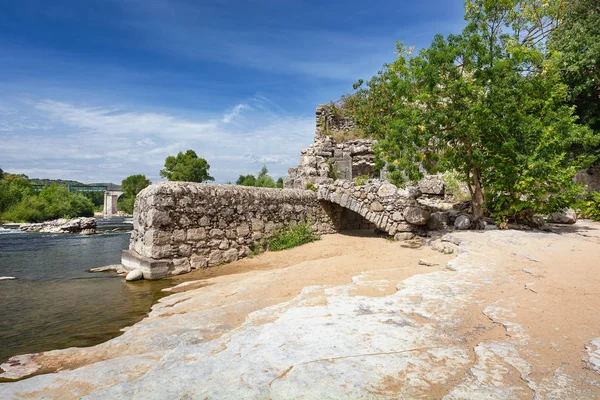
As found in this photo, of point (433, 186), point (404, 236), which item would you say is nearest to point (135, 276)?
point (404, 236)

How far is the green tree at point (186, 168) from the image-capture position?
45.8 m

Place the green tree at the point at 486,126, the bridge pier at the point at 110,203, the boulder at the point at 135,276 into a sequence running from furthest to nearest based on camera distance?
1. the bridge pier at the point at 110,203
2. the green tree at the point at 486,126
3. the boulder at the point at 135,276

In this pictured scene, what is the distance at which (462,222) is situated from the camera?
31.2 feet

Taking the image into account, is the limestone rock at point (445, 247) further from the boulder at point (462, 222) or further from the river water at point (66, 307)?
the river water at point (66, 307)

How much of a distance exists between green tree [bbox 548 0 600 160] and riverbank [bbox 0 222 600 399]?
11.3 metres

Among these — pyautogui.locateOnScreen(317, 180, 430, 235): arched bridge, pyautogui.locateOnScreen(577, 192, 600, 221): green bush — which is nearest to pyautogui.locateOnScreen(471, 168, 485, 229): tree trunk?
pyautogui.locateOnScreen(317, 180, 430, 235): arched bridge

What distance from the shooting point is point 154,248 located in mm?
6867

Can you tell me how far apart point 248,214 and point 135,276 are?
2.84m

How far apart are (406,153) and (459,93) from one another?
1854 mm

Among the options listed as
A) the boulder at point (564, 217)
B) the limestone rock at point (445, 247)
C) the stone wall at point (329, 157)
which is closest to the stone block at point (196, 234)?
the stone wall at point (329, 157)

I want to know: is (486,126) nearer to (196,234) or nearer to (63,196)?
(196,234)

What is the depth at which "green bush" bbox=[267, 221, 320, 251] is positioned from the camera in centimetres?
902

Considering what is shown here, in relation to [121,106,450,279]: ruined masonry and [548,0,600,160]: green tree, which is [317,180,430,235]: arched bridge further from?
[548,0,600,160]: green tree

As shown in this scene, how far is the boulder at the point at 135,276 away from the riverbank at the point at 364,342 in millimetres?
2170
